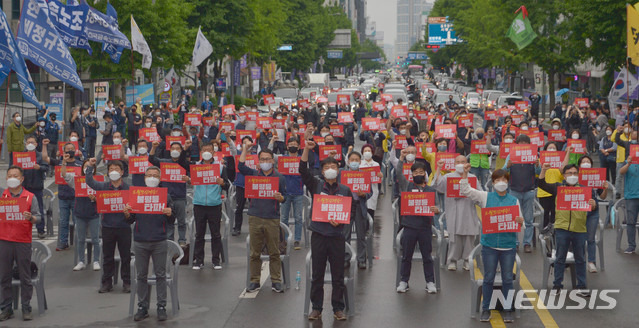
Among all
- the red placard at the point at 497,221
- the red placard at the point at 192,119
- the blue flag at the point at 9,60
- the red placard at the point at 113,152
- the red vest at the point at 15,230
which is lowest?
the red vest at the point at 15,230

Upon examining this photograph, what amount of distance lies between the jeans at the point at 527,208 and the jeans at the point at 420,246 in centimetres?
348

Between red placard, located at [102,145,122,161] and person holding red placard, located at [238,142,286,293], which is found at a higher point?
red placard, located at [102,145,122,161]

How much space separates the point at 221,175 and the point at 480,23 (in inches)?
2636

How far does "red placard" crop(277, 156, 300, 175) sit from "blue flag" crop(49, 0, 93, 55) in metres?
12.0

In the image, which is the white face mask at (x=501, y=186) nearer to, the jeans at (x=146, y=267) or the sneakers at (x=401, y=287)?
the sneakers at (x=401, y=287)

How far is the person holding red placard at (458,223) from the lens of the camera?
14539 mm

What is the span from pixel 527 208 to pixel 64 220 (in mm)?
7381

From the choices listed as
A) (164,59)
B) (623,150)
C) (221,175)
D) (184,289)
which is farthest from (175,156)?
(164,59)

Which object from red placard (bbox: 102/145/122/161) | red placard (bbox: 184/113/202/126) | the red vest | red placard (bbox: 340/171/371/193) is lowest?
the red vest

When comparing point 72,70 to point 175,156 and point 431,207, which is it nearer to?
point 175,156

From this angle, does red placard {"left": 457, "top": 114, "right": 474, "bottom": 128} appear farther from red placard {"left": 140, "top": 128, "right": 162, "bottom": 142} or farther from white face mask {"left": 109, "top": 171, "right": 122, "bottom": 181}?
white face mask {"left": 109, "top": 171, "right": 122, "bottom": 181}

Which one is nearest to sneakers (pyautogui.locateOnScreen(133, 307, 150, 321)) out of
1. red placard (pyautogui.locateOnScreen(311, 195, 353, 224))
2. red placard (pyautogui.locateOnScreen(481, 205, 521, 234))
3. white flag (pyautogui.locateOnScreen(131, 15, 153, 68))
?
red placard (pyautogui.locateOnScreen(311, 195, 353, 224))

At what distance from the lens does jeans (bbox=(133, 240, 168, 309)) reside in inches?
457

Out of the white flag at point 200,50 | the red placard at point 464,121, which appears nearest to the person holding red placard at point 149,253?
the red placard at point 464,121
